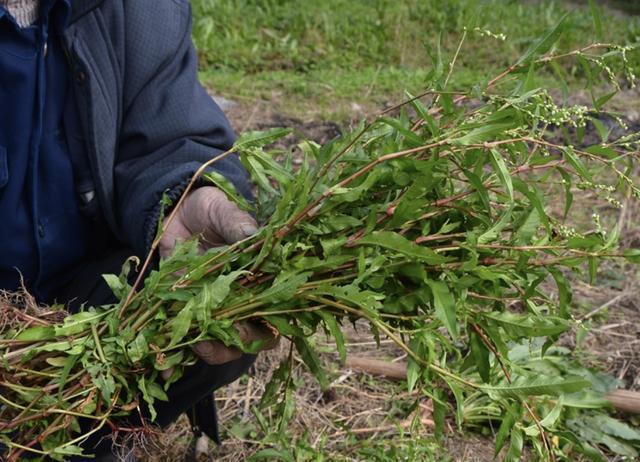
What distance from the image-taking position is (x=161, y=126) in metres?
2.15

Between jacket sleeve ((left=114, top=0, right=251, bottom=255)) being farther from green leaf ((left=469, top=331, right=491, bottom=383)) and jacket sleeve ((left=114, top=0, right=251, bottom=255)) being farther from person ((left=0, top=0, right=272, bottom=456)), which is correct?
green leaf ((left=469, top=331, right=491, bottom=383))

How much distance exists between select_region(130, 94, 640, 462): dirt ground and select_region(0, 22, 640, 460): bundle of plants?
56 cm

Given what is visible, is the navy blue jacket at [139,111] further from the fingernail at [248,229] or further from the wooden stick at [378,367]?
the wooden stick at [378,367]

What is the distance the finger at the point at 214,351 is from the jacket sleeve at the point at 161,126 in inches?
19.1

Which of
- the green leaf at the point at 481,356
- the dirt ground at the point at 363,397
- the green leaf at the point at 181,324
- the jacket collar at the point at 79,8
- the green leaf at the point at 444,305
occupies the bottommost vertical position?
the dirt ground at the point at 363,397

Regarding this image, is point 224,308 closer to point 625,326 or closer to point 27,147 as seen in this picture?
point 27,147

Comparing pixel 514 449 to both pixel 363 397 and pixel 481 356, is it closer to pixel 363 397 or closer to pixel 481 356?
pixel 481 356

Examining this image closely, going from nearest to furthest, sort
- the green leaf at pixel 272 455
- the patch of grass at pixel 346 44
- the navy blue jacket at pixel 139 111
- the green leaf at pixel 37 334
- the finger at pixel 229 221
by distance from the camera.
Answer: the green leaf at pixel 37 334
the finger at pixel 229 221
the navy blue jacket at pixel 139 111
the green leaf at pixel 272 455
the patch of grass at pixel 346 44

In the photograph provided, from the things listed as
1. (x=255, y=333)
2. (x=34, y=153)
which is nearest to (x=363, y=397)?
(x=255, y=333)

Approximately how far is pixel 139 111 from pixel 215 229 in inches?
19.1

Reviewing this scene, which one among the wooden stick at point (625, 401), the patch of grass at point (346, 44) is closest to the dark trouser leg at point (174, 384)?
the wooden stick at point (625, 401)

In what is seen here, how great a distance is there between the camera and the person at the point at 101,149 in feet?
6.37

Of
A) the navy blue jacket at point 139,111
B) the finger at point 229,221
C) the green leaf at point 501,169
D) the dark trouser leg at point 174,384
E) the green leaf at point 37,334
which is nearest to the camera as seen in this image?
the green leaf at point 501,169

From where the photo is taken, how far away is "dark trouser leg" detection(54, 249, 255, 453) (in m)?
1.89
